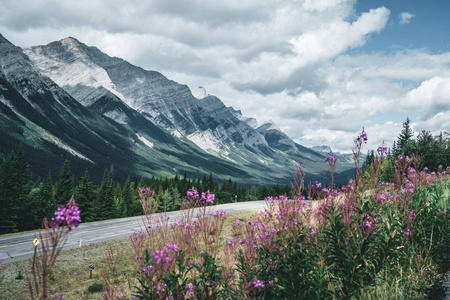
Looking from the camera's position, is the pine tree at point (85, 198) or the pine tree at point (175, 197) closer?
the pine tree at point (85, 198)

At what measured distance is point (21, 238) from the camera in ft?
82.9

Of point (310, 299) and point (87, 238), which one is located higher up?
point (310, 299)

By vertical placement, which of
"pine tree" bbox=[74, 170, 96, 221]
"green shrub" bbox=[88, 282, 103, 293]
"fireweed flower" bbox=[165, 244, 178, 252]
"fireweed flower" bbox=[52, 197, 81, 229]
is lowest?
"green shrub" bbox=[88, 282, 103, 293]

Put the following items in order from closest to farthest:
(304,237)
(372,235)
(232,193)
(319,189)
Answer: (372,235) < (304,237) < (319,189) < (232,193)

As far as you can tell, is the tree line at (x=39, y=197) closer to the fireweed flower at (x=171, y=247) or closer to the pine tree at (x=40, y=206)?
the pine tree at (x=40, y=206)

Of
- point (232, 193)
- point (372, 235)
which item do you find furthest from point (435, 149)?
point (232, 193)

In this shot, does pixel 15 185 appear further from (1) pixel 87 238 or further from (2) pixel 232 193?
(2) pixel 232 193

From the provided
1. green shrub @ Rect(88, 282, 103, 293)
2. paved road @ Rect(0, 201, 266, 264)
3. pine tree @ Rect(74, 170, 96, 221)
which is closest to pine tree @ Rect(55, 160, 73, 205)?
pine tree @ Rect(74, 170, 96, 221)

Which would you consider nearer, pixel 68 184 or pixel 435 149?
pixel 435 149

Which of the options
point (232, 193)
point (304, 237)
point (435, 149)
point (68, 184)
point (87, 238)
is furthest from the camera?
point (232, 193)

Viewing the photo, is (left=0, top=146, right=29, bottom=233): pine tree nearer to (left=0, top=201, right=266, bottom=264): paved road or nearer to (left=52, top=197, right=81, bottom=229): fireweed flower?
(left=0, top=201, right=266, bottom=264): paved road

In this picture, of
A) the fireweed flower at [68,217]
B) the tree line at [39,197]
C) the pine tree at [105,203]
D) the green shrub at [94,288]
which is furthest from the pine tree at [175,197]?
the fireweed flower at [68,217]

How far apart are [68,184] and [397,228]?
5779 cm

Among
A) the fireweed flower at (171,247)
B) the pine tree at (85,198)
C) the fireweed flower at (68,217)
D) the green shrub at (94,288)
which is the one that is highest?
the fireweed flower at (68,217)
